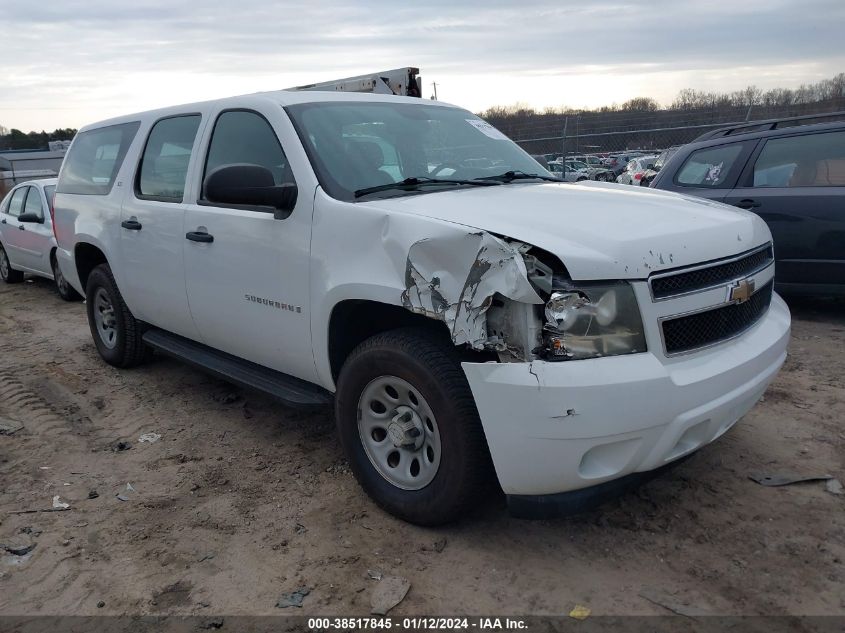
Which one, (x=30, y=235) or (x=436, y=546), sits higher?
(x=30, y=235)

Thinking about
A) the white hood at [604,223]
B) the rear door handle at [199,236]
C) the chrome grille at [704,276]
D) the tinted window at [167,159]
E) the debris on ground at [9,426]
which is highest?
the tinted window at [167,159]

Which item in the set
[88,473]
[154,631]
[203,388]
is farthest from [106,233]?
[154,631]

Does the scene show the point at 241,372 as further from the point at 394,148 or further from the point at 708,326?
the point at 708,326

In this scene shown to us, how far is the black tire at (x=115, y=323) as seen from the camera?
542 cm

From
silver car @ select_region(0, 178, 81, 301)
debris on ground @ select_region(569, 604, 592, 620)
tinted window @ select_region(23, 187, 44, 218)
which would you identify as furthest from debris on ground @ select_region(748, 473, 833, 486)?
tinted window @ select_region(23, 187, 44, 218)

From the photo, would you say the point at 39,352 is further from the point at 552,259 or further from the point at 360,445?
the point at 552,259

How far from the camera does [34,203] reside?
9672 mm

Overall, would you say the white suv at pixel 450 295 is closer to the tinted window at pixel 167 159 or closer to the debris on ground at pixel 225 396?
the tinted window at pixel 167 159

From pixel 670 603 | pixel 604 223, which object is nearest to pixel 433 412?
pixel 604 223

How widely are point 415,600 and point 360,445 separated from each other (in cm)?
82

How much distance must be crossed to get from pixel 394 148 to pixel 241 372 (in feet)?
5.07

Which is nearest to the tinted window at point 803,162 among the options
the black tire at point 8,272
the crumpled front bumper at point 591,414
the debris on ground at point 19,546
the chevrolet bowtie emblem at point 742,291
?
the chevrolet bowtie emblem at point 742,291

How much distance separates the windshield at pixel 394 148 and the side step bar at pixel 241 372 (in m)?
1.04

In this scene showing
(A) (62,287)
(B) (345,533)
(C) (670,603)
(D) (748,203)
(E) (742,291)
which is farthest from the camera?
(A) (62,287)
